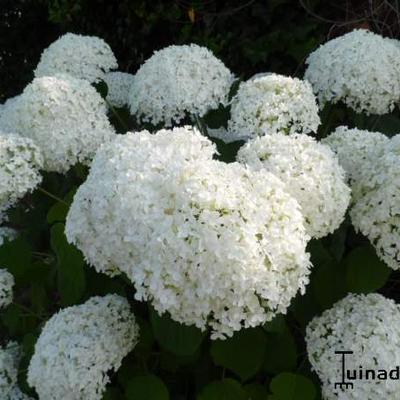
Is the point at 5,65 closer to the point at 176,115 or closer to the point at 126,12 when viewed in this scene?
the point at 126,12

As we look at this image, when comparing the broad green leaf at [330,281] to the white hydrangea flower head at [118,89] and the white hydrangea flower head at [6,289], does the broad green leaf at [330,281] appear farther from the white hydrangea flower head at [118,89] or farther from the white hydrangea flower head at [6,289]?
the white hydrangea flower head at [118,89]

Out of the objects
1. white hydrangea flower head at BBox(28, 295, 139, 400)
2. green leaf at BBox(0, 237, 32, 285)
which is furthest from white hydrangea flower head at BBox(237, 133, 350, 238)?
green leaf at BBox(0, 237, 32, 285)

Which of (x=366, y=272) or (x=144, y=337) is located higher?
(x=366, y=272)

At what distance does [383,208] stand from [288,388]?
0.54 m

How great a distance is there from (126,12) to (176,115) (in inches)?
124

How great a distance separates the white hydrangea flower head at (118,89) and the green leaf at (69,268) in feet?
2.86

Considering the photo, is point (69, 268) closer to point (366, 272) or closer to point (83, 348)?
point (83, 348)

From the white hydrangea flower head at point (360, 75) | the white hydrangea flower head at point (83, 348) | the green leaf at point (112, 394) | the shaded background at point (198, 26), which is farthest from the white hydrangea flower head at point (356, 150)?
the shaded background at point (198, 26)

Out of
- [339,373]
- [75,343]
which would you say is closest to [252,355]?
[339,373]

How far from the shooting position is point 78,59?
8.61 feet

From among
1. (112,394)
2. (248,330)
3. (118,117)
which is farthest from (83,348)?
(118,117)

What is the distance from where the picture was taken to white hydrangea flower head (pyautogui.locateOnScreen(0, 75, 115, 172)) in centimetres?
209

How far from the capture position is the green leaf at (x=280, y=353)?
1730 millimetres

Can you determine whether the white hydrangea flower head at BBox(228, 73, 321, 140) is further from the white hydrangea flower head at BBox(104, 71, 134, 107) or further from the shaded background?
the shaded background
